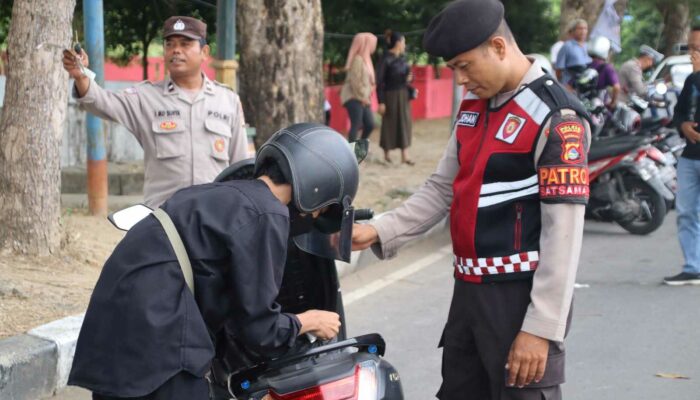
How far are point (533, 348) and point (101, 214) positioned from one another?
5.88m

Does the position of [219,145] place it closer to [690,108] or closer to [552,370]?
[552,370]

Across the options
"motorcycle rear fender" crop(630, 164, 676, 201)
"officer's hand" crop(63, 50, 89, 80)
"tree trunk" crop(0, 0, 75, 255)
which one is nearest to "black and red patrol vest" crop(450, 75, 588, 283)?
"officer's hand" crop(63, 50, 89, 80)

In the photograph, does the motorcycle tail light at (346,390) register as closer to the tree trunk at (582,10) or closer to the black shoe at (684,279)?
the black shoe at (684,279)

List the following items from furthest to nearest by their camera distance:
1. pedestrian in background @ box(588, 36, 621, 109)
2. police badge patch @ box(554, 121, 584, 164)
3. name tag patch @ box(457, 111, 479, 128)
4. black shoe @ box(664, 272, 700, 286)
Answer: pedestrian in background @ box(588, 36, 621, 109) < black shoe @ box(664, 272, 700, 286) < name tag patch @ box(457, 111, 479, 128) < police badge patch @ box(554, 121, 584, 164)

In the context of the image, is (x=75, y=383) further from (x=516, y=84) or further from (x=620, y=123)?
(x=620, y=123)

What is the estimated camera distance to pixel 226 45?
739 centimetres

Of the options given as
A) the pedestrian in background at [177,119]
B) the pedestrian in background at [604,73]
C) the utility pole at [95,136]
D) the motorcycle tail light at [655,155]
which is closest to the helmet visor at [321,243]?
the pedestrian in background at [177,119]

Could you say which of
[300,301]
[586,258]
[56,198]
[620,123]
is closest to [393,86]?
[620,123]

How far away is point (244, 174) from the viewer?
10.3 ft

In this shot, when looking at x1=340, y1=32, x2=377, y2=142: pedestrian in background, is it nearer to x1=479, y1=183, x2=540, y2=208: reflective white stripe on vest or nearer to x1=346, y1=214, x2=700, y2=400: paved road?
x1=346, y1=214, x2=700, y2=400: paved road

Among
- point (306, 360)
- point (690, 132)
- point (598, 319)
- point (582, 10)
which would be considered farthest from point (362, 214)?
point (582, 10)

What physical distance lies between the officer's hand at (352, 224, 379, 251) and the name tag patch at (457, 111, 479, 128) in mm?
464

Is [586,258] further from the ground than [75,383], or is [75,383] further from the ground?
[75,383]

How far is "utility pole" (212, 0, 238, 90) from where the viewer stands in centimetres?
722
